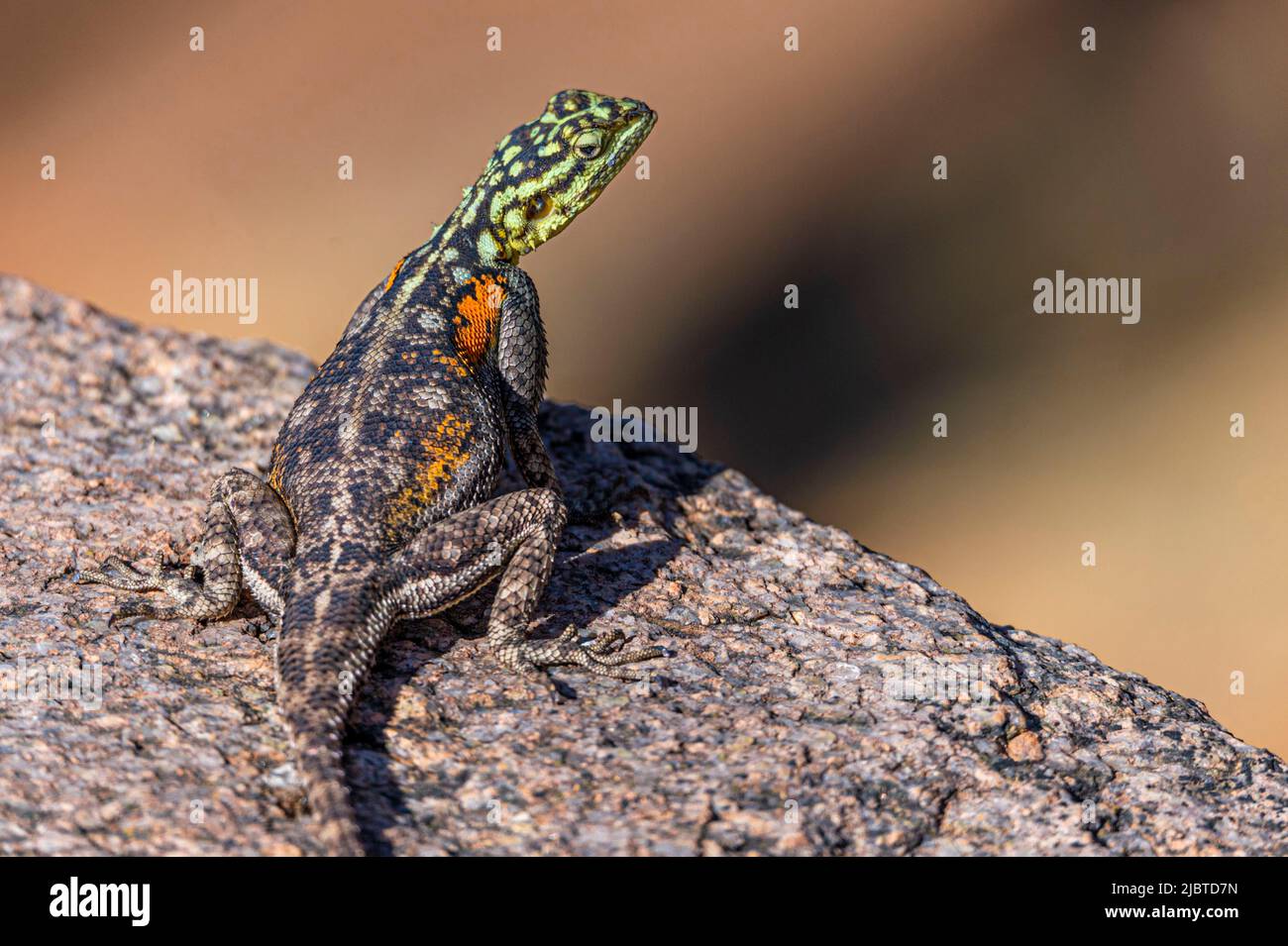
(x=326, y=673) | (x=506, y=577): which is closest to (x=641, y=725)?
(x=506, y=577)

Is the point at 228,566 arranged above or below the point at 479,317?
below

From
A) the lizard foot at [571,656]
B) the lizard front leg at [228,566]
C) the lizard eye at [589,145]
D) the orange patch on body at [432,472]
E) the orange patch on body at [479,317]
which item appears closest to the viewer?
the lizard foot at [571,656]

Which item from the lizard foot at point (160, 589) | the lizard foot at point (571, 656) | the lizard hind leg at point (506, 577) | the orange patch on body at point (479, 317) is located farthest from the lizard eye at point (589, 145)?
the lizard foot at point (160, 589)

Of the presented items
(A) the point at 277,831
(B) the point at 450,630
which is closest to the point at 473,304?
(B) the point at 450,630

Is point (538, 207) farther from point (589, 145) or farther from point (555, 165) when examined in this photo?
point (589, 145)

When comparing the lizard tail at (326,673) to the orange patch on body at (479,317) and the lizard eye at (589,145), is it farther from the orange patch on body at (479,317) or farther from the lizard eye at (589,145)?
the lizard eye at (589,145)

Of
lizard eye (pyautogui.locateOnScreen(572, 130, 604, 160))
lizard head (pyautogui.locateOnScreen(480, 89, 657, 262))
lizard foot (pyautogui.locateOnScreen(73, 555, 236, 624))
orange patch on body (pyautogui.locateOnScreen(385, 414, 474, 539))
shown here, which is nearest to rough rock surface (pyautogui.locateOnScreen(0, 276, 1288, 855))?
lizard foot (pyautogui.locateOnScreen(73, 555, 236, 624))

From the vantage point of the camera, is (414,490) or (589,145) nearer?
(414,490)
